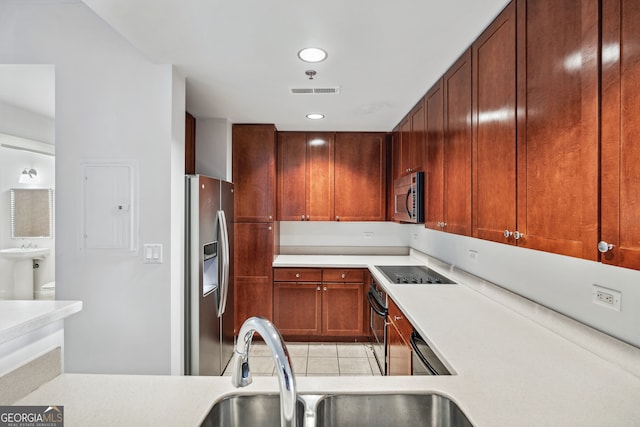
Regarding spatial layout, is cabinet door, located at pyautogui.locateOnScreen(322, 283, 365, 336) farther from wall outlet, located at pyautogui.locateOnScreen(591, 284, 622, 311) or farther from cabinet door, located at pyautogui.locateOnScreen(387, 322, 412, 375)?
wall outlet, located at pyautogui.locateOnScreen(591, 284, 622, 311)

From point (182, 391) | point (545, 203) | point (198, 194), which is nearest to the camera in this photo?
point (182, 391)

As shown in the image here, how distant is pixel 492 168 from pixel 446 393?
40.6 inches

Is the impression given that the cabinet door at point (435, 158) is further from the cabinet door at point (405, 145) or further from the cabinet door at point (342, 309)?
the cabinet door at point (342, 309)

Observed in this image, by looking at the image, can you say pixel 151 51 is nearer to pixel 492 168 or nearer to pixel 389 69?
pixel 389 69

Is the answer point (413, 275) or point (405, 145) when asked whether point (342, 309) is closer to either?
point (413, 275)

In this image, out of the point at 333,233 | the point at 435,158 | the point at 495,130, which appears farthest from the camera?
the point at 333,233

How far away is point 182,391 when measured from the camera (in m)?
0.98

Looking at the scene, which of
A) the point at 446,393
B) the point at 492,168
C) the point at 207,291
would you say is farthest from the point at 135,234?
the point at 492,168

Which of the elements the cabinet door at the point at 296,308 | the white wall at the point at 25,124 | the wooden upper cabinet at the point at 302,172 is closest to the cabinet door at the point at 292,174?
the wooden upper cabinet at the point at 302,172

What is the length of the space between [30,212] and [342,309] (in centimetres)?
337

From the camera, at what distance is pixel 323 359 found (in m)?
3.24

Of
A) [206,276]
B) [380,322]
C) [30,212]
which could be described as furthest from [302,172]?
[30,212]

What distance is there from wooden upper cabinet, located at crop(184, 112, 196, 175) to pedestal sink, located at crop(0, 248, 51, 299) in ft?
5.77

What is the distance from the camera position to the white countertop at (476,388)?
0.87 meters
